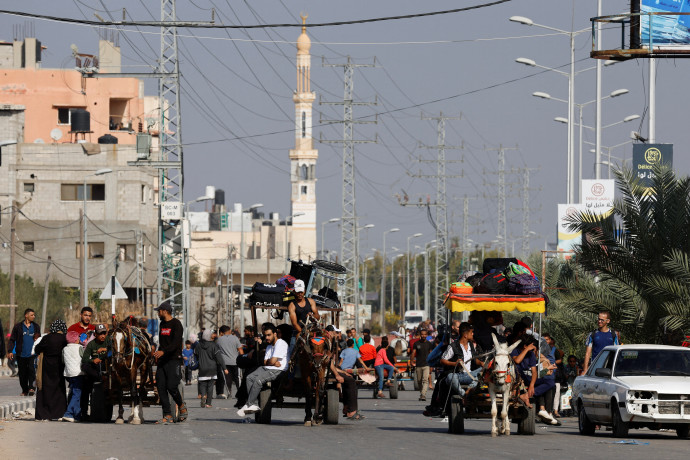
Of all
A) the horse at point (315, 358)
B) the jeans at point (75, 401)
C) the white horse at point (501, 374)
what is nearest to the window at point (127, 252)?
the jeans at point (75, 401)

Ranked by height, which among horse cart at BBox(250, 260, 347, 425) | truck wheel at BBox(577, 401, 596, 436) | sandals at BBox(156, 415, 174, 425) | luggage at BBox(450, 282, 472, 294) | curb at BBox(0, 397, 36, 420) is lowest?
curb at BBox(0, 397, 36, 420)

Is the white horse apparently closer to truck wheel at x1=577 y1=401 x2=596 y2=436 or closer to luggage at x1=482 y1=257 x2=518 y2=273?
truck wheel at x1=577 y1=401 x2=596 y2=436

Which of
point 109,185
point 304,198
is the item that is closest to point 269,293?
point 109,185

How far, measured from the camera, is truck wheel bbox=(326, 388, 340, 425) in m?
20.6

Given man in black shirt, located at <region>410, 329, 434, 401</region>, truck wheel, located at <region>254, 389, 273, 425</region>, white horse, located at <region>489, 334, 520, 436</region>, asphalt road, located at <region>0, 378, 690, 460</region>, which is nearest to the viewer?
asphalt road, located at <region>0, 378, 690, 460</region>

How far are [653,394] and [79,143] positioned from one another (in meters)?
72.4

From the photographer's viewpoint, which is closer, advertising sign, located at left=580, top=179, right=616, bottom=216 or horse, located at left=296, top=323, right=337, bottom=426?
horse, located at left=296, top=323, right=337, bottom=426

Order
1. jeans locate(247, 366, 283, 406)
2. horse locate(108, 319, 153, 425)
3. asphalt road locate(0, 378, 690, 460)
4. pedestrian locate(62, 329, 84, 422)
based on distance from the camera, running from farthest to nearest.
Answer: pedestrian locate(62, 329, 84, 422) → jeans locate(247, 366, 283, 406) → horse locate(108, 319, 153, 425) → asphalt road locate(0, 378, 690, 460)

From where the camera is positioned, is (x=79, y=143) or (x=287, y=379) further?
(x=79, y=143)

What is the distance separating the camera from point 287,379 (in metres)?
20.8

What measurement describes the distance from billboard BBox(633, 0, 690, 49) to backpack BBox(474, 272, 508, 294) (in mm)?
10763

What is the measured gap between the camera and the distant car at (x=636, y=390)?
59.2ft

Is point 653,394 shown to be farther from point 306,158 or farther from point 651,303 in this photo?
point 306,158

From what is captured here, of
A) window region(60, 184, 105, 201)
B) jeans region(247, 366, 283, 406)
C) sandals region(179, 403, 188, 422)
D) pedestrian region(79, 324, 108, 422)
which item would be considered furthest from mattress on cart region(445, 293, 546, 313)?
window region(60, 184, 105, 201)
